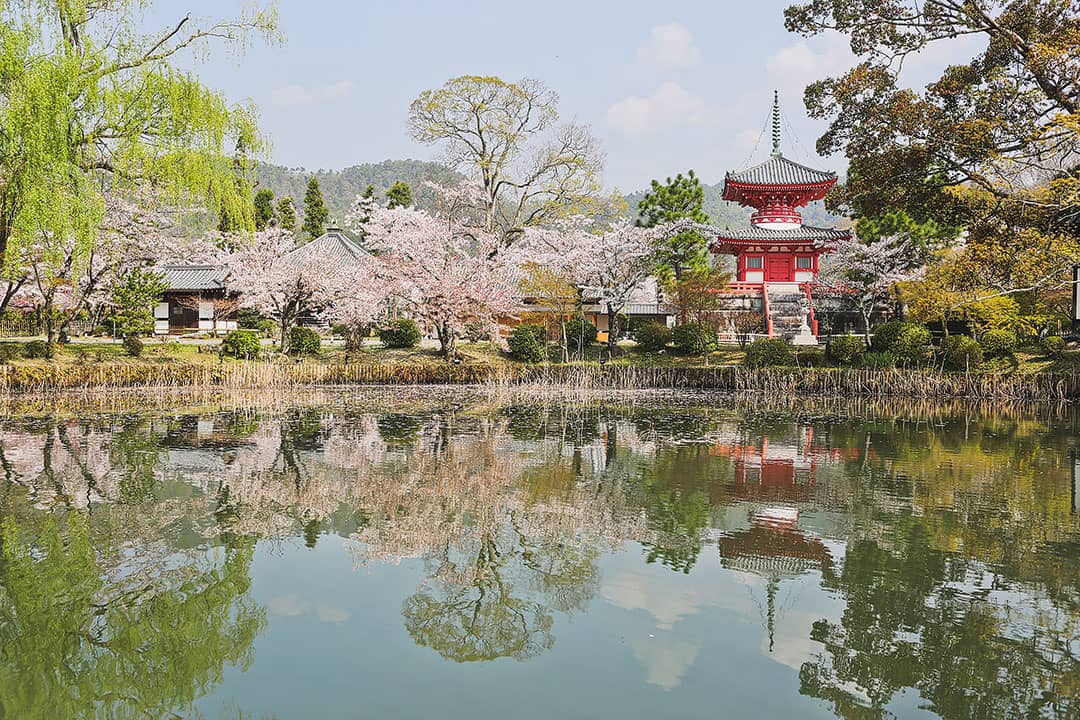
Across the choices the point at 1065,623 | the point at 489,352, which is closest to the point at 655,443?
the point at 1065,623

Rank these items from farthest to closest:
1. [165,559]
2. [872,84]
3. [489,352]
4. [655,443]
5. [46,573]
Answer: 1. [489,352]
2. [872,84]
3. [655,443]
4. [165,559]
5. [46,573]

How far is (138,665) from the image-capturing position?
14.5ft

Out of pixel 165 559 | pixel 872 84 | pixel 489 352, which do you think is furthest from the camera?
pixel 489 352

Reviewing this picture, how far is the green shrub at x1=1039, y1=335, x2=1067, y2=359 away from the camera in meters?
20.7

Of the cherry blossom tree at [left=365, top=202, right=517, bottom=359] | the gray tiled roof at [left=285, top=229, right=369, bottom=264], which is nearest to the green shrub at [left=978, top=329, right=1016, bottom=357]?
the cherry blossom tree at [left=365, top=202, right=517, bottom=359]

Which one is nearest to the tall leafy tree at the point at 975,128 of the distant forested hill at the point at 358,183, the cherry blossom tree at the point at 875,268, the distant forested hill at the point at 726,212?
the cherry blossom tree at the point at 875,268

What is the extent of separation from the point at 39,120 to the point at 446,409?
8512 millimetres

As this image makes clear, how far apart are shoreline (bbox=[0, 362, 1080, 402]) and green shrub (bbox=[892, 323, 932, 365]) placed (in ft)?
4.95

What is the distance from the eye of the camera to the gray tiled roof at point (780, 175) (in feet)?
96.6

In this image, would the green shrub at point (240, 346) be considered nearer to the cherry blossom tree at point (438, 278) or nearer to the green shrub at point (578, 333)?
the cherry blossom tree at point (438, 278)

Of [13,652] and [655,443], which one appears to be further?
[655,443]

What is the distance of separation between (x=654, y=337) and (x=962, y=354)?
26.8 feet

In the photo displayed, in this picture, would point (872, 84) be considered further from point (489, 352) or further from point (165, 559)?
point (165, 559)

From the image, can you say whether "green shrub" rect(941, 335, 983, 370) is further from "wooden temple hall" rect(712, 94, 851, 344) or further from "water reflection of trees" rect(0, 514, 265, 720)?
"water reflection of trees" rect(0, 514, 265, 720)
